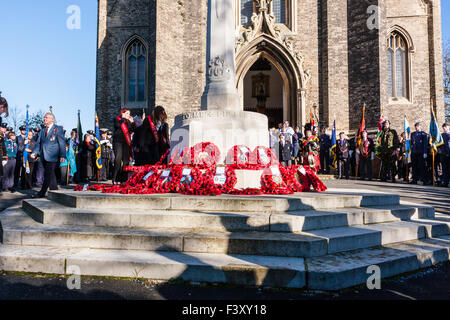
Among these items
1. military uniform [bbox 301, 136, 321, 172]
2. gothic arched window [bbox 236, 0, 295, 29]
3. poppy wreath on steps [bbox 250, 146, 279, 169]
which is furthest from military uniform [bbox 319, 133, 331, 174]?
poppy wreath on steps [bbox 250, 146, 279, 169]

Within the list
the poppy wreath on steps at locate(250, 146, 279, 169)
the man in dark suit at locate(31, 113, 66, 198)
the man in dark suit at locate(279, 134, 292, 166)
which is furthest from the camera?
the man in dark suit at locate(279, 134, 292, 166)

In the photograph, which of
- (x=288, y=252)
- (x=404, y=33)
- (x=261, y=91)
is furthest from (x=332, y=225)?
(x=261, y=91)

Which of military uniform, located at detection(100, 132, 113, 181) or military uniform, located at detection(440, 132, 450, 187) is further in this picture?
military uniform, located at detection(100, 132, 113, 181)

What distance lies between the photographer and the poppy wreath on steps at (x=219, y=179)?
16.0ft

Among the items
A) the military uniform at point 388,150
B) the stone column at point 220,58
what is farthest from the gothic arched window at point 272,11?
the stone column at point 220,58

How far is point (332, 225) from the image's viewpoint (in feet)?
13.2

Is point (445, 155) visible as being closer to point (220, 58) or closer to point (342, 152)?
point (342, 152)

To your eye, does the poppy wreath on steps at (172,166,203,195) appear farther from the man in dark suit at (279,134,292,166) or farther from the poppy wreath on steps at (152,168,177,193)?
the man in dark suit at (279,134,292,166)

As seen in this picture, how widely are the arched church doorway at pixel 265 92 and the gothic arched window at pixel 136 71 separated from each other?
7.27 metres

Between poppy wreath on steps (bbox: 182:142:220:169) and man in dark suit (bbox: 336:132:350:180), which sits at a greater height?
man in dark suit (bbox: 336:132:350:180)

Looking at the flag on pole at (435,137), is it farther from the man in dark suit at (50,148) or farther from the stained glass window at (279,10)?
the man in dark suit at (50,148)

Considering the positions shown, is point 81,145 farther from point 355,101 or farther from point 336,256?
point 355,101

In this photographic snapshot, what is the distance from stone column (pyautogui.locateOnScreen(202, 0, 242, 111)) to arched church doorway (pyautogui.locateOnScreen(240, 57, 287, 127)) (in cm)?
1585

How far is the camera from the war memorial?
9.80 feet
